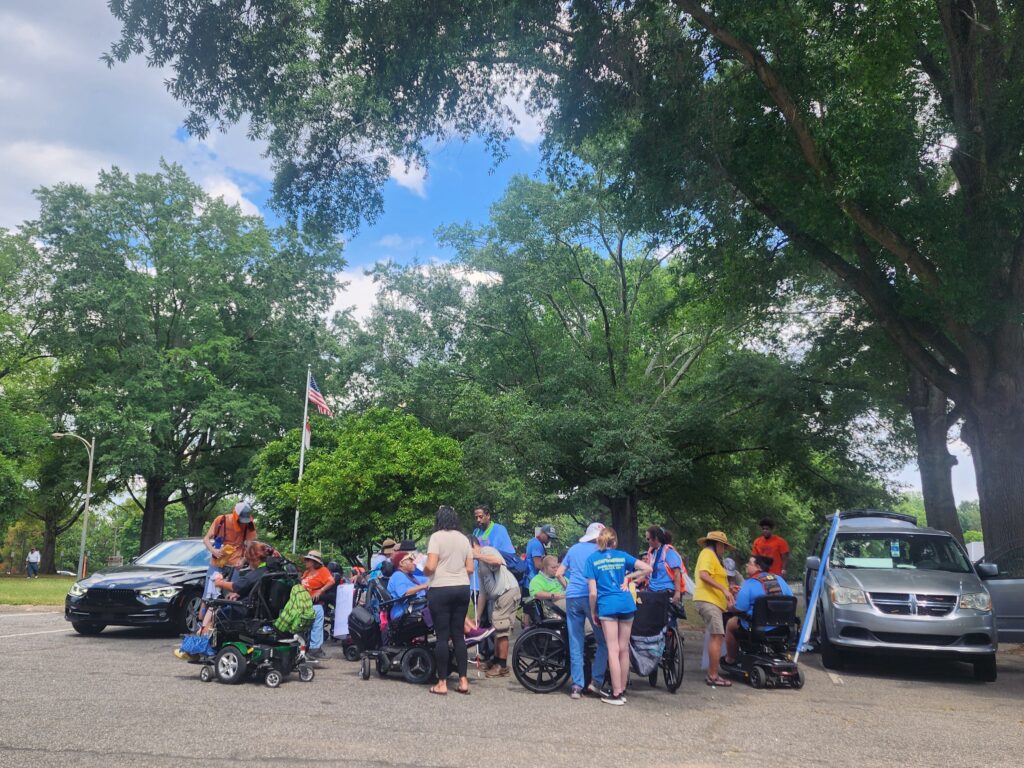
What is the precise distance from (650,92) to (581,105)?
4.49 feet

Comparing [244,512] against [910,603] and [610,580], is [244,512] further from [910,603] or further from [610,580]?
[910,603]

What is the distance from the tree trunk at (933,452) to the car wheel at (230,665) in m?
18.5

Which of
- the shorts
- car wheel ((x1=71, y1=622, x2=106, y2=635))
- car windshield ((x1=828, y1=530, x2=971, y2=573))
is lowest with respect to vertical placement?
car wheel ((x1=71, y1=622, x2=106, y2=635))

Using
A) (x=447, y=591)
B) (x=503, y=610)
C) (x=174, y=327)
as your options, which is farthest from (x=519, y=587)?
(x=174, y=327)

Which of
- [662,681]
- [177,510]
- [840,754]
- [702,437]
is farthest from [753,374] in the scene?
[177,510]

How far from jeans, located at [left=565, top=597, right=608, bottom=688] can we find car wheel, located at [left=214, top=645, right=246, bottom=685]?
11.0 feet

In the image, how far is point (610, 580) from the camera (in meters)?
8.35

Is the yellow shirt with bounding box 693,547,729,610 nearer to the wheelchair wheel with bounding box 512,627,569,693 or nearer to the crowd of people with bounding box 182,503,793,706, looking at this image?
the crowd of people with bounding box 182,503,793,706

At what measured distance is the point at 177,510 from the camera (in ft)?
294

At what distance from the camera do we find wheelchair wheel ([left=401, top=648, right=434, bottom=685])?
923 centimetres

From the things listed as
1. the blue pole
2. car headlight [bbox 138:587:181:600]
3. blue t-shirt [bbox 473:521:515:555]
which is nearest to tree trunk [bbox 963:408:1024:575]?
the blue pole

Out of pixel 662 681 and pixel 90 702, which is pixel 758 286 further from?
pixel 90 702

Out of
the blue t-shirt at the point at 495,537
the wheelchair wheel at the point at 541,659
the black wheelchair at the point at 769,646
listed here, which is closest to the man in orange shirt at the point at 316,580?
the blue t-shirt at the point at 495,537

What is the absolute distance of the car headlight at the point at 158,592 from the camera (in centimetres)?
1198
